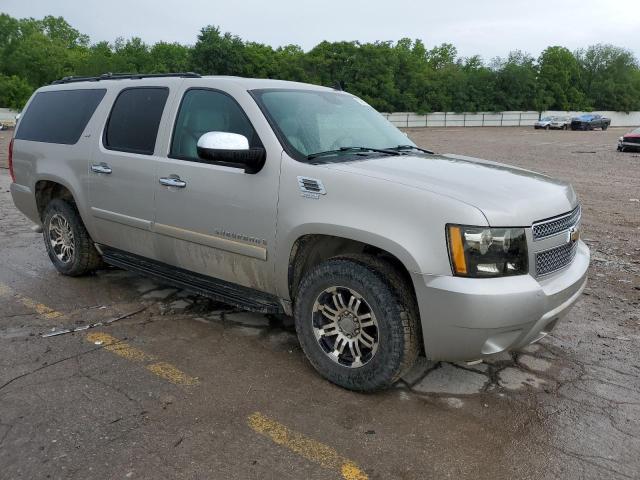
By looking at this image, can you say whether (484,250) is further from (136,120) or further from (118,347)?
(136,120)

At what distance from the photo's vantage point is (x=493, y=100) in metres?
75.9

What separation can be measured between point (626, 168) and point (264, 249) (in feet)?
54.9

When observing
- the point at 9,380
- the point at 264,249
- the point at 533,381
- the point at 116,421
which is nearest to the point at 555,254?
the point at 533,381

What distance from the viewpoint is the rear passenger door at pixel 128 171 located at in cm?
426

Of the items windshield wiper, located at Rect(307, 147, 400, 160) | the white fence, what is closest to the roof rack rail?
windshield wiper, located at Rect(307, 147, 400, 160)

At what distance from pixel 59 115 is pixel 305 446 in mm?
4080

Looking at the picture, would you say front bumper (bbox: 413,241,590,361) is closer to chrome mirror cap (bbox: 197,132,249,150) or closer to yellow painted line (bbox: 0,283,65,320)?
chrome mirror cap (bbox: 197,132,249,150)

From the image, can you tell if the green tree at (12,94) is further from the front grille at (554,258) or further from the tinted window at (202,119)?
the front grille at (554,258)

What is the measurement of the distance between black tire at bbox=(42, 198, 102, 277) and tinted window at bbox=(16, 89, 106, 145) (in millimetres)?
618

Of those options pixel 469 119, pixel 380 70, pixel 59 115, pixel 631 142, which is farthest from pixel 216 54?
pixel 59 115

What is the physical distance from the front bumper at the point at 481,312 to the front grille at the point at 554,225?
248 mm

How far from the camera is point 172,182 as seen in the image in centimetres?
399

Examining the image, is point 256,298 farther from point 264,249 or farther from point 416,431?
point 416,431

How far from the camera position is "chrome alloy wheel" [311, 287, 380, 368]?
3.22m
